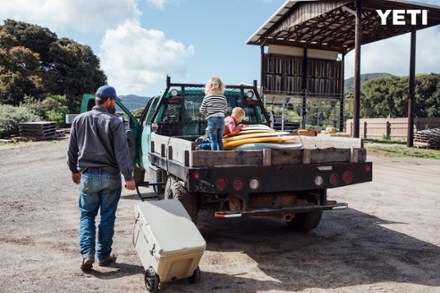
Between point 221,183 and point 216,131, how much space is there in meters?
1.04

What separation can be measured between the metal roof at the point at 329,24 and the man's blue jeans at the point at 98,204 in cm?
1734

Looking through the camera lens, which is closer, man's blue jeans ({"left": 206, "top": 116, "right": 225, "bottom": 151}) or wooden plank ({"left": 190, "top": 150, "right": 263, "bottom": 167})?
wooden plank ({"left": 190, "top": 150, "right": 263, "bottom": 167})

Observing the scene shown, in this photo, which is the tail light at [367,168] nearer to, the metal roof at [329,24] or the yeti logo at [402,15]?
the metal roof at [329,24]

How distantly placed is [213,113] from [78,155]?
72.7 inches

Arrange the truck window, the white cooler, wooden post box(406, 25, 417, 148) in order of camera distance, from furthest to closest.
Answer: wooden post box(406, 25, 417, 148) < the truck window < the white cooler

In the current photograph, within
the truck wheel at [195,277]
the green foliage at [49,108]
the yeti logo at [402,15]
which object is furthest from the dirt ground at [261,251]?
the green foliage at [49,108]

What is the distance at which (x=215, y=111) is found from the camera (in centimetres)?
550

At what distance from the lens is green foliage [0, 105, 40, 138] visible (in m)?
25.1

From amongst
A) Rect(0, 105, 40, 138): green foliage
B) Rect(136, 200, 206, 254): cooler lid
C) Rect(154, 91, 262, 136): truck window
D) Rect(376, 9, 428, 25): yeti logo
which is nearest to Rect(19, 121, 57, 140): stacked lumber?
Rect(0, 105, 40, 138): green foliage

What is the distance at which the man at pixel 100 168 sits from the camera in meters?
4.42

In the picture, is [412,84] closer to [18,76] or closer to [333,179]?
[333,179]

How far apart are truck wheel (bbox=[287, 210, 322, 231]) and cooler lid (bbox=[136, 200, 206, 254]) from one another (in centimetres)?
241

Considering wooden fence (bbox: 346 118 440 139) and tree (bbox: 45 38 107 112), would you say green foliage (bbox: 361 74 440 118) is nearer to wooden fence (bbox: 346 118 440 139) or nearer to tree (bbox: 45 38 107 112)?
wooden fence (bbox: 346 118 440 139)

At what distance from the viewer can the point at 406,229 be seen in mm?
6328
